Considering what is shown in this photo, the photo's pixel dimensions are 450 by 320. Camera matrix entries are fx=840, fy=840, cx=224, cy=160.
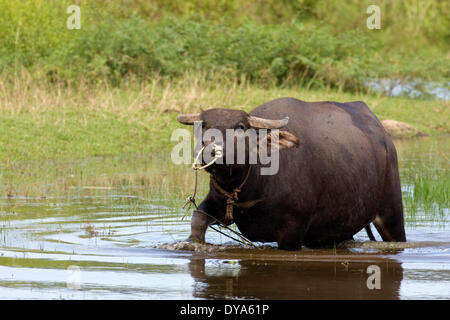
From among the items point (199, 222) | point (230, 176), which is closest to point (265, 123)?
point (230, 176)

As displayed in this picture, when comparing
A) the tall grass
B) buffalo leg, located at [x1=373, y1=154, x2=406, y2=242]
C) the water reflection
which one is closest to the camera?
the water reflection

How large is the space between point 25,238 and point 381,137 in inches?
135

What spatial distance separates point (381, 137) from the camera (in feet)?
26.1

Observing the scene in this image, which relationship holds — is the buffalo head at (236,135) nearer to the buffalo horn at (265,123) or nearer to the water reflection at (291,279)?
the buffalo horn at (265,123)

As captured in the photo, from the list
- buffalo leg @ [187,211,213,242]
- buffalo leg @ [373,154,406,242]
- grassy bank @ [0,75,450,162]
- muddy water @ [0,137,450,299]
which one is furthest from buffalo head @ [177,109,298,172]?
grassy bank @ [0,75,450,162]

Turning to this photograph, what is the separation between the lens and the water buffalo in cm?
668

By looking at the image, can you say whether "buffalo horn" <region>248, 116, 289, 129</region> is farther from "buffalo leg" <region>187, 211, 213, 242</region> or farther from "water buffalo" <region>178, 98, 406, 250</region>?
"buffalo leg" <region>187, 211, 213, 242</region>

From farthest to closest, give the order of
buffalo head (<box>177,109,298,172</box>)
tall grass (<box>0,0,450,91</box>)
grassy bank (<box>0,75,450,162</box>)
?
tall grass (<box>0,0,450,91</box>)
grassy bank (<box>0,75,450,162</box>)
buffalo head (<box>177,109,298,172</box>)

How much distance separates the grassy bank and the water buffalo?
7339 millimetres

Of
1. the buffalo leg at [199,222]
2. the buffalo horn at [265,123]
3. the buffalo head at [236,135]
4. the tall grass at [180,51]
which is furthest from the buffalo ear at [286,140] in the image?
the tall grass at [180,51]

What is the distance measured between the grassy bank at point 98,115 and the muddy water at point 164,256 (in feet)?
10.6
